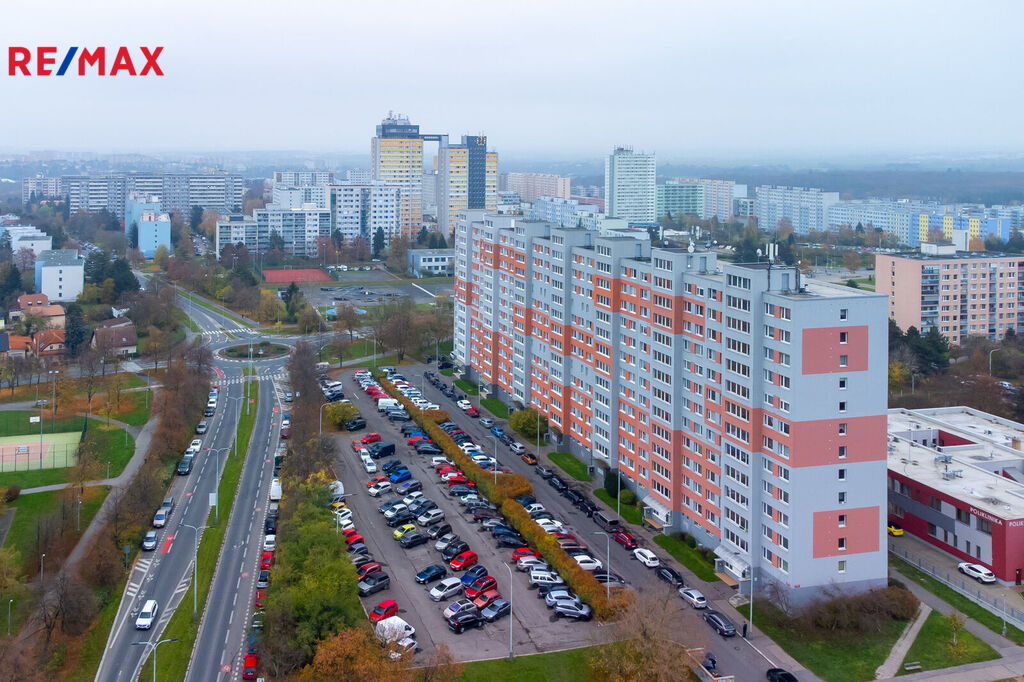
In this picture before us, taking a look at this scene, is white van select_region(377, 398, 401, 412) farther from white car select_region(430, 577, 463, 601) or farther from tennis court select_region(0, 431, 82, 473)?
white car select_region(430, 577, 463, 601)

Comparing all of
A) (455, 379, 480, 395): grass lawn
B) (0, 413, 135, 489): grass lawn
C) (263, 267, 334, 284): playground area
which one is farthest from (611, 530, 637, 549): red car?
(263, 267, 334, 284): playground area

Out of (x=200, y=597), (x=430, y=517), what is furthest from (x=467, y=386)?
(x=200, y=597)

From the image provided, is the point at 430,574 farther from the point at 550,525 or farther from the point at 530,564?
the point at 550,525

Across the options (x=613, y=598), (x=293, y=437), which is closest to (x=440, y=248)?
(x=293, y=437)

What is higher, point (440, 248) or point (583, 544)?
point (440, 248)

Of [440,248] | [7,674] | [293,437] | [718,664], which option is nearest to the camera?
[7,674]

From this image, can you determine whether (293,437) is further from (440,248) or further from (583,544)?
(440,248)
